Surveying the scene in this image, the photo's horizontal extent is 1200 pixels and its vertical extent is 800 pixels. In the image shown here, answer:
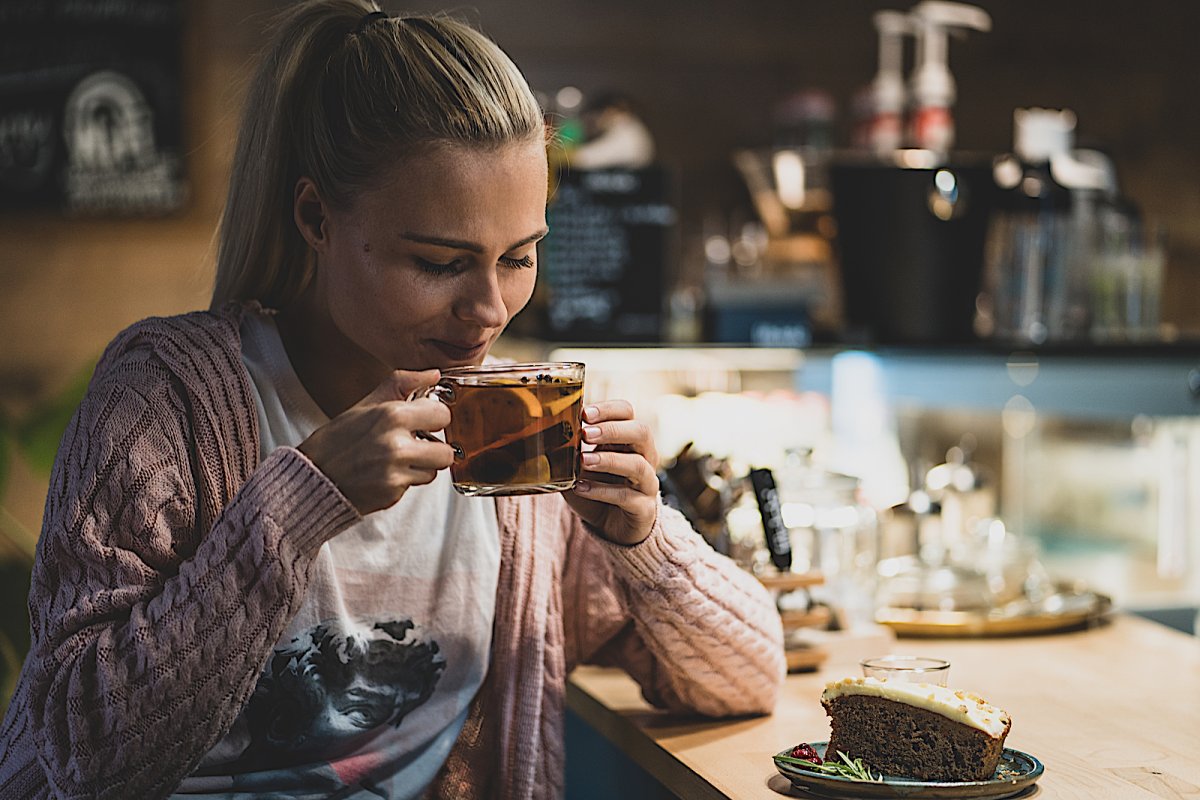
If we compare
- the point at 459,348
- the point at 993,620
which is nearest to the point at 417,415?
the point at 459,348

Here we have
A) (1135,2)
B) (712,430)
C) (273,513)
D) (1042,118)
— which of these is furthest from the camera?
(1135,2)

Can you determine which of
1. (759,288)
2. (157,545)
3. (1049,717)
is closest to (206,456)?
(157,545)

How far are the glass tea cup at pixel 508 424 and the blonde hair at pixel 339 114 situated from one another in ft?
0.86

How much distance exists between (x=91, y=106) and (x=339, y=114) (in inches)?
79.2

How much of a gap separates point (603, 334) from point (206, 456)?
4.10ft

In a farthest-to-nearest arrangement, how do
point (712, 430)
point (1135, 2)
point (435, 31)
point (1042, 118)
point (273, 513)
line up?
point (1135, 2), point (1042, 118), point (712, 430), point (435, 31), point (273, 513)

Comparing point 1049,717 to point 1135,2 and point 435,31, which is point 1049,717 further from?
point 1135,2

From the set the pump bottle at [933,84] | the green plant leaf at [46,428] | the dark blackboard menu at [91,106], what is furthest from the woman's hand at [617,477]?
the dark blackboard menu at [91,106]

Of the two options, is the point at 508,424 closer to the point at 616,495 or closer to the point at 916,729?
the point at 616,495

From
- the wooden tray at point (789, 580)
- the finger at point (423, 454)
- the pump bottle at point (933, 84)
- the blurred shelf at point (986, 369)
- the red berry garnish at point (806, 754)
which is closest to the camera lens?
the finger at point (423, 454)

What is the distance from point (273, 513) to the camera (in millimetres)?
1212

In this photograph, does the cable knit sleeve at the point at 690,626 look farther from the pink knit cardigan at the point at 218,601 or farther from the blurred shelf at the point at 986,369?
the blurred shelf at the point at 986,369

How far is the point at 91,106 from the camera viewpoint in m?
3.17

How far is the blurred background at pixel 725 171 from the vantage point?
8.41ft
